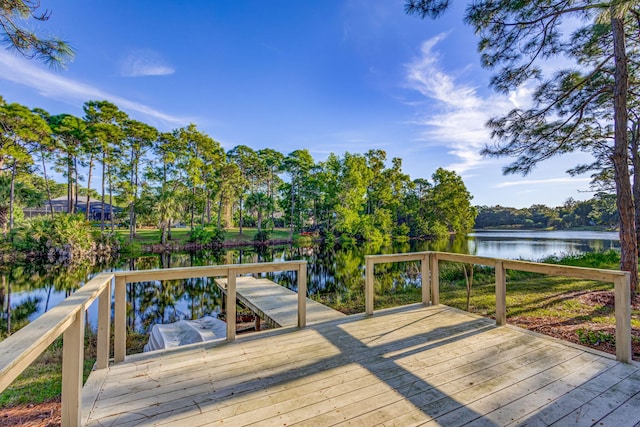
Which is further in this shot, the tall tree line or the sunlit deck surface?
the tall tree line

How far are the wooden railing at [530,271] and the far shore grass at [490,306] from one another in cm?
94

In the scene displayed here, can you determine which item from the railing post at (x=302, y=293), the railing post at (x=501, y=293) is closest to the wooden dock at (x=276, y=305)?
the railing post at (x=302, y=293)

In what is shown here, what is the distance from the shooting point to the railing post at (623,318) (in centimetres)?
246

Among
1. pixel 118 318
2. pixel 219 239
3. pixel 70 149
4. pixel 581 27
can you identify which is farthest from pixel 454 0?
pixel 70 149

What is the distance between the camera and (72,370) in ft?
4.99

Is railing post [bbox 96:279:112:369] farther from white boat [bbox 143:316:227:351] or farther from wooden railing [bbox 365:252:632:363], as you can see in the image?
wooden railing [bbox 365:252:632:363]

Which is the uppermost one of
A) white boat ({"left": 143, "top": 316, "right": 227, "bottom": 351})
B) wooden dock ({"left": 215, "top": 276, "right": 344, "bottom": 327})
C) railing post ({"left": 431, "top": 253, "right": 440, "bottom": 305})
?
railing post ({"left": 431, "top": 253, "right": 440, "bottom": 305})

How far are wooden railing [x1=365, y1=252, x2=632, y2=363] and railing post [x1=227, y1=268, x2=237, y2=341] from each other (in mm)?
1703

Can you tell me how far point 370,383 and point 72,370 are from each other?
6.21ft

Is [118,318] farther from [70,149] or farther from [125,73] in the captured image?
[70,149]

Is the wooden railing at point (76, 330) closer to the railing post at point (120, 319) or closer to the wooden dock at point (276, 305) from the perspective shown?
the railing post at point (120, 319)

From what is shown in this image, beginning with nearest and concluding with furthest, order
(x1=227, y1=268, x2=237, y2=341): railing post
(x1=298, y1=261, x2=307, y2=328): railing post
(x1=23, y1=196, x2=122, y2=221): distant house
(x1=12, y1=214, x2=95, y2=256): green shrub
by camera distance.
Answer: (x1=227, y1=268, x2=237, y2=341): railing post < (x1=298, y1=261, x2=307, y2=328): railing post < (x1=12, y1=214, x2=95, y2=256): green shrub < (x1=23, y1=196, x2=122, y2=221): distant house

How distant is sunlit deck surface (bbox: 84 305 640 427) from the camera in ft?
5.86

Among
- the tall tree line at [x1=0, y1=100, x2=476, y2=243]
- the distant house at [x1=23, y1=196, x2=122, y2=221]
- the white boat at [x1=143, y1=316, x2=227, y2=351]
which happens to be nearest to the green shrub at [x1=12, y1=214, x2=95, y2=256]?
the tall tree line at [x1=0, y1=100, x2=476, y2=243]
